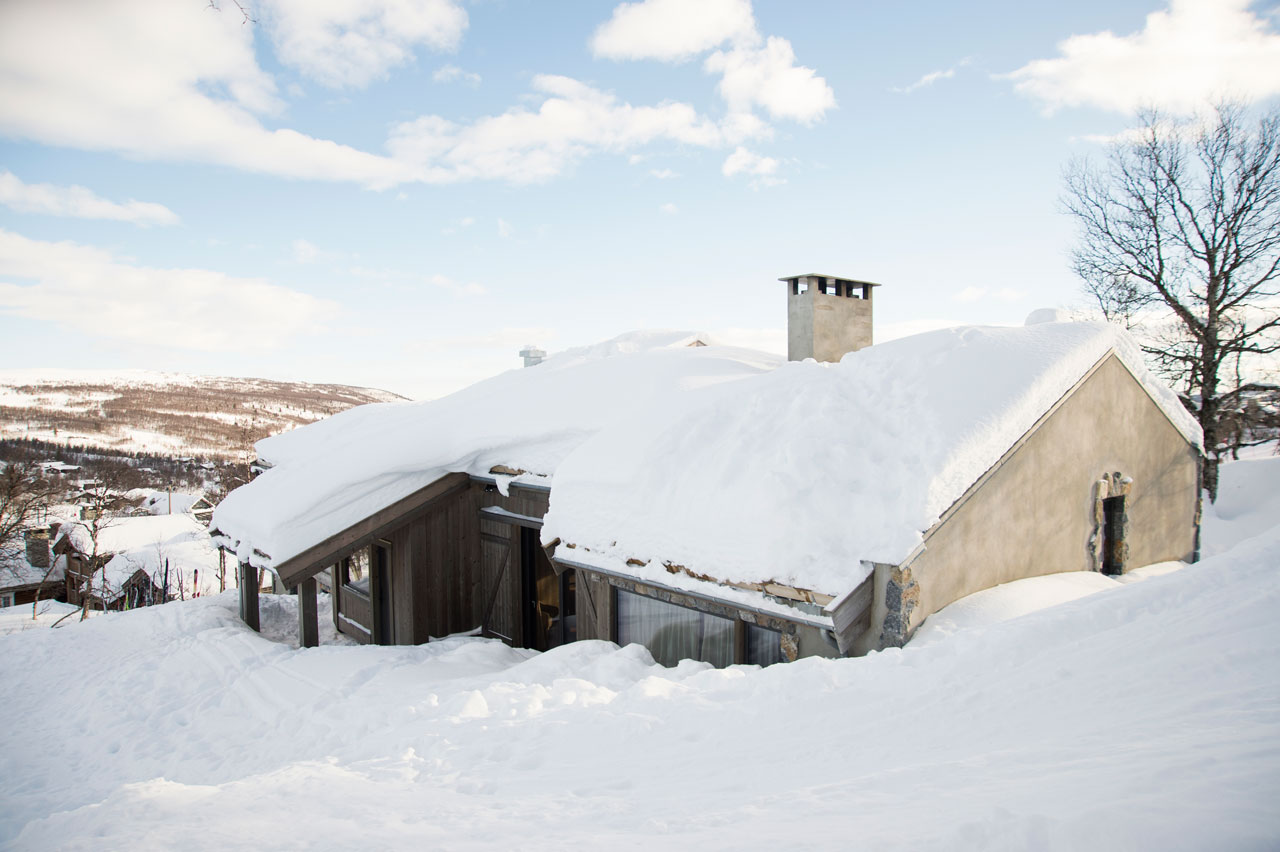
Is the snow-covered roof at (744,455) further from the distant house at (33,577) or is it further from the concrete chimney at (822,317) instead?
the distant house at (33,577)

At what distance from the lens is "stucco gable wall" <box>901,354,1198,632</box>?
577 centimetres

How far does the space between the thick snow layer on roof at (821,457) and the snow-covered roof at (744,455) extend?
0.02 metres

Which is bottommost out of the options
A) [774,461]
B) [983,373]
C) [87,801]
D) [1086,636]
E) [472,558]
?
[87,801]

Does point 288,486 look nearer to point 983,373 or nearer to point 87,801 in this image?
point 87,801

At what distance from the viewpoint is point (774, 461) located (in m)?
6.09

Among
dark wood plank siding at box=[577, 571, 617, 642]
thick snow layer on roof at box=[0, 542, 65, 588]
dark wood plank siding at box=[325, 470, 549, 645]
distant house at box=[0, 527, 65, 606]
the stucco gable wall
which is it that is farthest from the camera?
distant house at box=[0, 527, 65, 606]

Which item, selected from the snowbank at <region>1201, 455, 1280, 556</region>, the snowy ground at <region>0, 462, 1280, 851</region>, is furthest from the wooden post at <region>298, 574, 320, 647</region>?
the snowbank at <region>1201, 455, 1280, 556</region>

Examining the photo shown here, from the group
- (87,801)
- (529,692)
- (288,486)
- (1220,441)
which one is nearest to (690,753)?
(529,692)

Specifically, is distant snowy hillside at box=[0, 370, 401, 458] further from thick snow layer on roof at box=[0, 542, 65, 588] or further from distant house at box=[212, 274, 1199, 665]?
distant house at box=[212, 274, 1199, 665]

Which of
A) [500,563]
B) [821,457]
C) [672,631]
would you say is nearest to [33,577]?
[500,563]

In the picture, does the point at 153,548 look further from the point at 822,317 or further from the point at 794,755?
the point at 794,755

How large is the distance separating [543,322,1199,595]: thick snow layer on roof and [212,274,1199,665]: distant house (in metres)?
0.02

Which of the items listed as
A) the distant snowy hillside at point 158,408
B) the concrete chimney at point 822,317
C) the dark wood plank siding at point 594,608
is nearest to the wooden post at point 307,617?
the dark wood plank siding at point 594,608

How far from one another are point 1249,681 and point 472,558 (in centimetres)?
909
